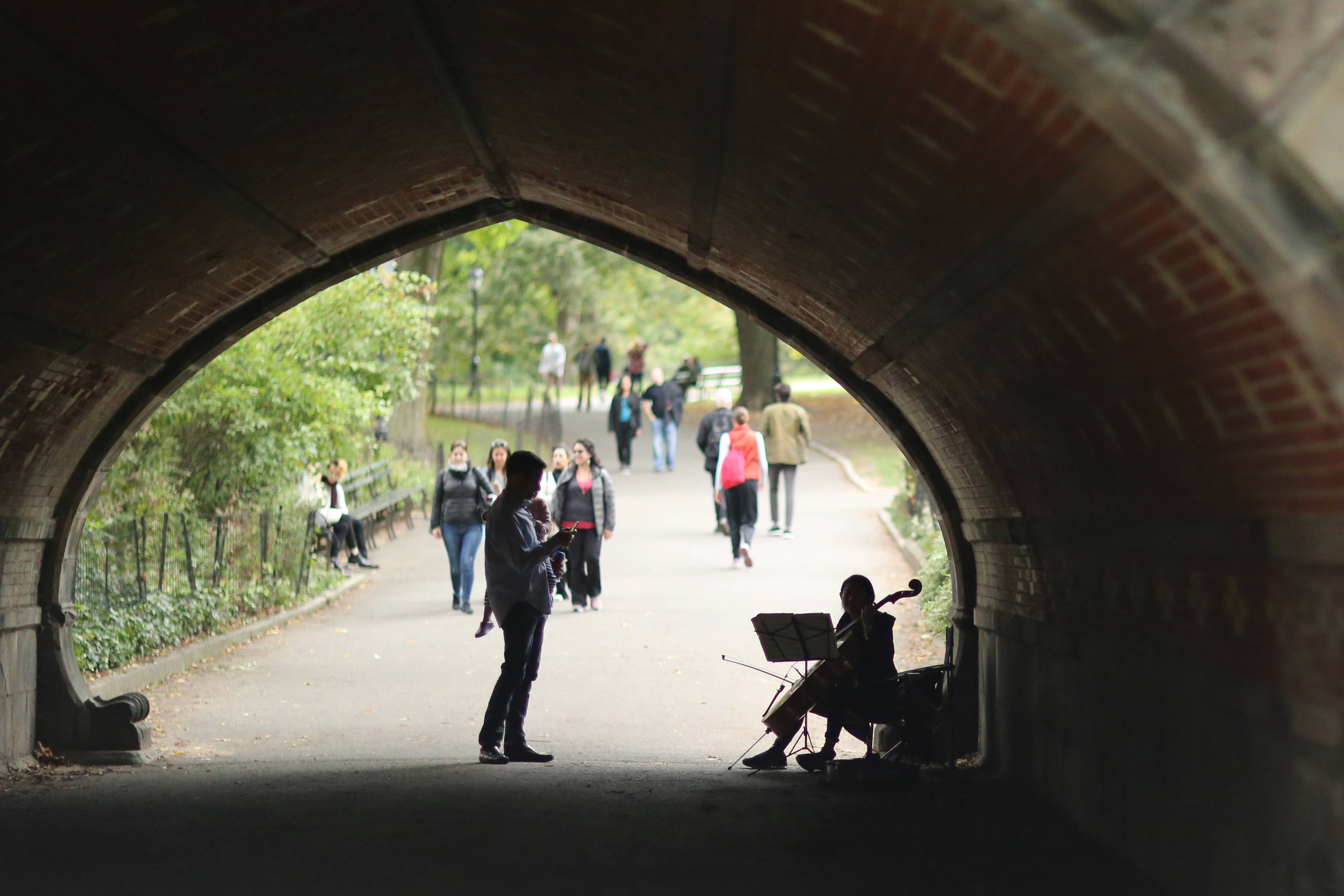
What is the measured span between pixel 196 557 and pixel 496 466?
130 inches

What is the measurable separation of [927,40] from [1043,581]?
4.09m

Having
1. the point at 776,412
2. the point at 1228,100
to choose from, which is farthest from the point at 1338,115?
the point at 776,412

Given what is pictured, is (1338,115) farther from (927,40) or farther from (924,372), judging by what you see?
(924,372)

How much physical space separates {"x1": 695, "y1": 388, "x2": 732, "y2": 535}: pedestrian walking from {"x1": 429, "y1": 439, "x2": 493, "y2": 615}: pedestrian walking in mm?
5398

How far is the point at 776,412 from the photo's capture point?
62.2ft

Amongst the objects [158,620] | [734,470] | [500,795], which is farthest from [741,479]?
[500,795]

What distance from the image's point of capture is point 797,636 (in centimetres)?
828

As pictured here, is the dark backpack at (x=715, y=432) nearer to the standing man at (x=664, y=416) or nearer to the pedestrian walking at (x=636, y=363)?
the standing man at (x=664, y=416)

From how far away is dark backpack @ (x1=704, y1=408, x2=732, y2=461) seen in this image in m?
20.4

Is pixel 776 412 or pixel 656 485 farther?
pixel 656 485

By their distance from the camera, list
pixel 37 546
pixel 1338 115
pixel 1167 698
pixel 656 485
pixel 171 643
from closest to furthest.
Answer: pixel 1338 115 → pixel 1167 698 → pixel 37 546 → pixel 171 643 → pixel 656 485

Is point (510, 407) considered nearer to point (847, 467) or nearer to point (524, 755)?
point (847, 467)

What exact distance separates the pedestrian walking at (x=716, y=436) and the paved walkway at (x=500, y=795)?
16.0ft

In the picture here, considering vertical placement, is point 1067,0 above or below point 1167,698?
above
